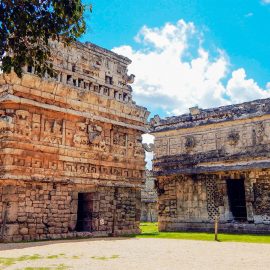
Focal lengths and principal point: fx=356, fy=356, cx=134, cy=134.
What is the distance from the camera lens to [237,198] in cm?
1680

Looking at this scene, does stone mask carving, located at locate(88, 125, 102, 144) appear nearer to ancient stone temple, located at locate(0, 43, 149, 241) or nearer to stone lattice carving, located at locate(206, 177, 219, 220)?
ancient stone temple, located at locate(0, 43, 149, 241)

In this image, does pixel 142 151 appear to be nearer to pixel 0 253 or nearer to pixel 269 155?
pixel 269 155

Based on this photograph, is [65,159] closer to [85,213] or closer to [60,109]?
[60,109]

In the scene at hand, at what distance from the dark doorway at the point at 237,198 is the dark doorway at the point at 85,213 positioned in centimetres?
683

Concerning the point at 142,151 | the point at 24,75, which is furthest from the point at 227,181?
the point at 24,75

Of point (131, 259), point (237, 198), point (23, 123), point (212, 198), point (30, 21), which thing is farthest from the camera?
point (237, 198)

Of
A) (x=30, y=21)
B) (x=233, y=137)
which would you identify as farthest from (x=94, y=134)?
(x=30, y=21)

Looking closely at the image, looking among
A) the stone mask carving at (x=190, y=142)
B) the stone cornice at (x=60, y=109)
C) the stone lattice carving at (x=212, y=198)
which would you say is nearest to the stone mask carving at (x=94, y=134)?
the stone cornice at (x=60, y=109)

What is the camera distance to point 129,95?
1872 centimetres

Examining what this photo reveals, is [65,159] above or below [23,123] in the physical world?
below

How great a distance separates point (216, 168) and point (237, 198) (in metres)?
1.95

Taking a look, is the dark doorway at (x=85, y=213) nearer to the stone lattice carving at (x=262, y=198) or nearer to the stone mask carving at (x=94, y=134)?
the stone mask carving at (x=94, y=134)

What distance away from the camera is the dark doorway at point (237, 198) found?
642 inches

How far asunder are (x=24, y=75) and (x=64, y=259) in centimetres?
643
